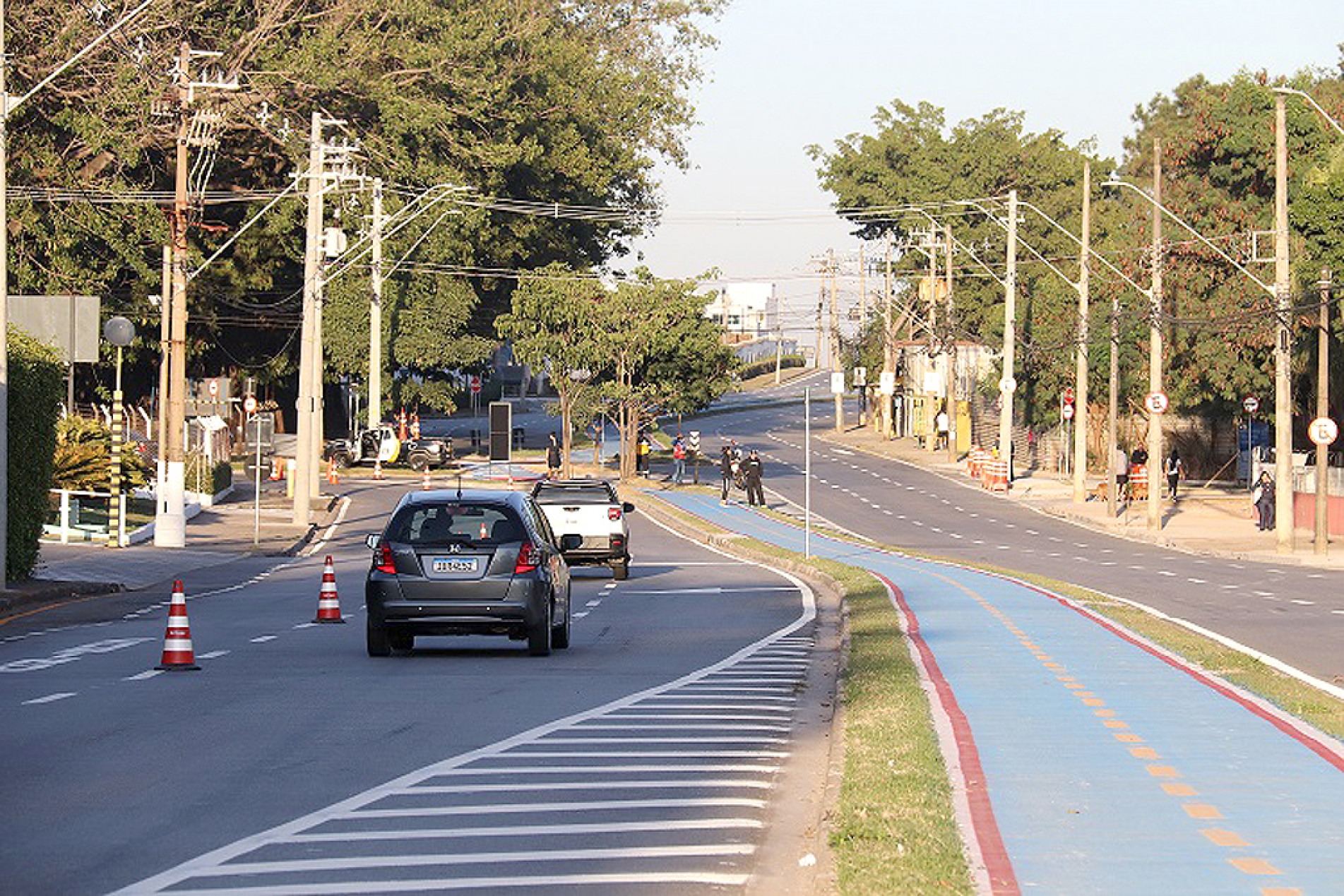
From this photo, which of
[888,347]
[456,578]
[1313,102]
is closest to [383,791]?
[456,578]

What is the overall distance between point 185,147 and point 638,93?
170 feet

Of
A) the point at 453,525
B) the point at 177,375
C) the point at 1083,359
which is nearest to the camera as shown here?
the point at 453,525

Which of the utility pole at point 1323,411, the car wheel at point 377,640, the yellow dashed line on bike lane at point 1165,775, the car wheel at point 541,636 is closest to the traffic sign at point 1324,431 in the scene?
the utility pole at point 1323,411

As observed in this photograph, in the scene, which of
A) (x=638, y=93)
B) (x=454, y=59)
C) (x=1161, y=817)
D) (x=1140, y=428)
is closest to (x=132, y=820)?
(x=1161, y=817)

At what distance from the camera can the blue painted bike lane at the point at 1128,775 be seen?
901cm

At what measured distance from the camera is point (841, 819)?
1061 centimetres

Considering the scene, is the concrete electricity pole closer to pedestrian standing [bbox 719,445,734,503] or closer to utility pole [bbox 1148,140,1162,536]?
utility pole [bbox 1148,140,1162,536]

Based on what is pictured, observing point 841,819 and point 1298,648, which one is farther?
point 1298,648

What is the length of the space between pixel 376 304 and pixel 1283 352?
3269cm

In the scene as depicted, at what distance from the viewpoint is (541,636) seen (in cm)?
2114

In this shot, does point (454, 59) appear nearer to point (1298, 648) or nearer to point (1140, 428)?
point (1140, 428)

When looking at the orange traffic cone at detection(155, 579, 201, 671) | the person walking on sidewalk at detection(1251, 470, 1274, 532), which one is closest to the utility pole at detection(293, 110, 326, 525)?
the person walking on sidewalk at detection(1251, 470, 1274, 532)

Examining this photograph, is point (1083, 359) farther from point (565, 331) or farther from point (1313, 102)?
point (1313, 102)

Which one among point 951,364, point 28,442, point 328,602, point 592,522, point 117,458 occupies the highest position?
point 951,364
